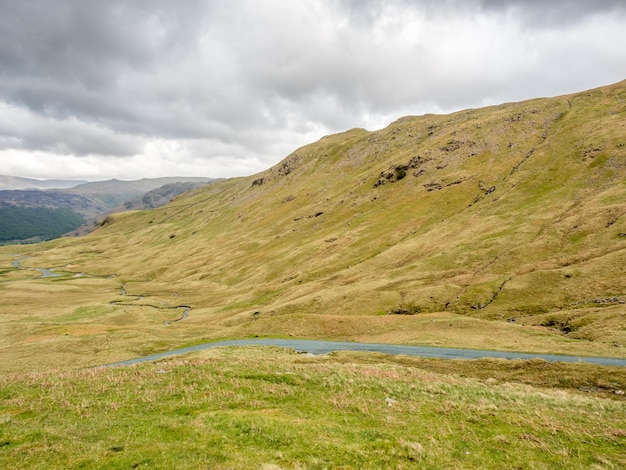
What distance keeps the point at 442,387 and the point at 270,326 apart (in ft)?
221

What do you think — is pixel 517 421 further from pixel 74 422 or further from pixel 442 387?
pixel 74 422

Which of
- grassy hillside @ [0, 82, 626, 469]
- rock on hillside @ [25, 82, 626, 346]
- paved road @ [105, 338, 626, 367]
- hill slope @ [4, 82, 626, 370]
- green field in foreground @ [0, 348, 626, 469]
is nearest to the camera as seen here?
green field in foreground @ [0, 348, 626, 469]

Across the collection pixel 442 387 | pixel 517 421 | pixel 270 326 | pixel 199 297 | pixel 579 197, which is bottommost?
pixel 199 297

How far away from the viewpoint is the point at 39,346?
79.9m

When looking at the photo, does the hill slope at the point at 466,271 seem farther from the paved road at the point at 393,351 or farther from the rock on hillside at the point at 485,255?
the paved road at the point at 393,351

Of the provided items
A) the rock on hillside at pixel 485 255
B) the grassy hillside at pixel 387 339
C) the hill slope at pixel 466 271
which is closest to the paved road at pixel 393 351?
the grassy hillside at pixel 387 339

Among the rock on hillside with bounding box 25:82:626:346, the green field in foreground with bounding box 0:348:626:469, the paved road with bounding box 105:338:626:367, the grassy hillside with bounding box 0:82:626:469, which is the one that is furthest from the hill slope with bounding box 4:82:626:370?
the green field in foreground with bounding box 0:348:626:469

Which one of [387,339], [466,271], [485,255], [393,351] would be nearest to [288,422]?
[393,351]

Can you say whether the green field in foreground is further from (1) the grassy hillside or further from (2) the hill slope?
(2) the hill slope

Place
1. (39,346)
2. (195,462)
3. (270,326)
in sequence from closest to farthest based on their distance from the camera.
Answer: (195,462), (39,346), (270,326)

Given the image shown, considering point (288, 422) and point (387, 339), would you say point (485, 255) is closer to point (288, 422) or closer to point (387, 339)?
point (387, 339)

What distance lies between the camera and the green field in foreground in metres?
19.5

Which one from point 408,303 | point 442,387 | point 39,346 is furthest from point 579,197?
point 39,346

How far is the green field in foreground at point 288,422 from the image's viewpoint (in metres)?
19.5
